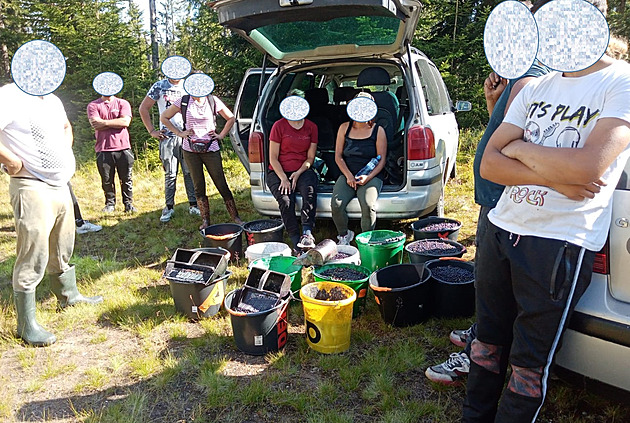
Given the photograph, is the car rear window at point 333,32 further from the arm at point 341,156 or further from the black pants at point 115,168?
the black pants at point 115,168

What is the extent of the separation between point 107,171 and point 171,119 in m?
1.24

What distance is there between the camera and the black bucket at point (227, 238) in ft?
13.8

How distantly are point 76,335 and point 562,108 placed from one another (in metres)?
3.20

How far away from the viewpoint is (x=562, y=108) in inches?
58.7

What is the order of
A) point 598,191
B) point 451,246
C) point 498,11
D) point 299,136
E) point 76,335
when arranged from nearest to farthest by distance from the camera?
point 598,191, point 498,11, point 76,335, point 451,246, point 299,136

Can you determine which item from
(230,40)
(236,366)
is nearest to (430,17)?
(230,40)

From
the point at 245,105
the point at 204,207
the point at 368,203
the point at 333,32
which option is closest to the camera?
the point at 333,32

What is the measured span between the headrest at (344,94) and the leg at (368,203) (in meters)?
2.02

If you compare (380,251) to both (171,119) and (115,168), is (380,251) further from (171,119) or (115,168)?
(115,168)

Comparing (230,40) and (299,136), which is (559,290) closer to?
(299,136)

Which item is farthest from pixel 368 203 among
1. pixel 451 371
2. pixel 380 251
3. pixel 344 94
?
pixel 344 94

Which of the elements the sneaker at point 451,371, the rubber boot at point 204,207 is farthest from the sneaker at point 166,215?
the sneaker at point 451,371

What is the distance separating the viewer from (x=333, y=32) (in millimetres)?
3852

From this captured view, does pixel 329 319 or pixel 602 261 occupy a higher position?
pixel 602 261
